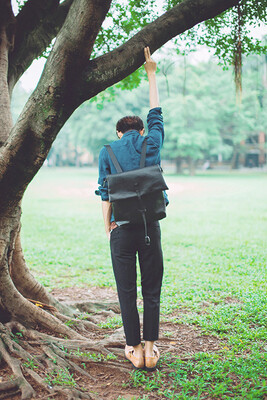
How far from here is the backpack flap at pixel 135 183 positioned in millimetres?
2949

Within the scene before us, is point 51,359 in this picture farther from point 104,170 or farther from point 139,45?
point 139,45

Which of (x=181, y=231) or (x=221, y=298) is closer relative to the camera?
(x=221, y=298)

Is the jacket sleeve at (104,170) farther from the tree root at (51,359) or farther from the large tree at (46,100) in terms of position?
the tree root at (51,359)

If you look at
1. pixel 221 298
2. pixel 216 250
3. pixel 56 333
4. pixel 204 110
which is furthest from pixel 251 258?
pixel 204 110

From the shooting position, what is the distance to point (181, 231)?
11.2m

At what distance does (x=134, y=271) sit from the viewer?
314cm

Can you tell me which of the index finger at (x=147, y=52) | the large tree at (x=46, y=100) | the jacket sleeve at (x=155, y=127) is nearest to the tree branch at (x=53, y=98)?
the large tree at (x=46, y=100)

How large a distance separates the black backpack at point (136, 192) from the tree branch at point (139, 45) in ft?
2.78

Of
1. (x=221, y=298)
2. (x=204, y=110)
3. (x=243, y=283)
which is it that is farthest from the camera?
(x=204, y=110)

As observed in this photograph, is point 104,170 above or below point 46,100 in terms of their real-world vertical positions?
below

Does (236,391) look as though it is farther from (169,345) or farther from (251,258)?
(251,258)

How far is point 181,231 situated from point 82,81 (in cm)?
843

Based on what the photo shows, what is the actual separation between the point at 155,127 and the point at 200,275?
4122mm

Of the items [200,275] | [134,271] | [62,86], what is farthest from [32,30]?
[200,275]
